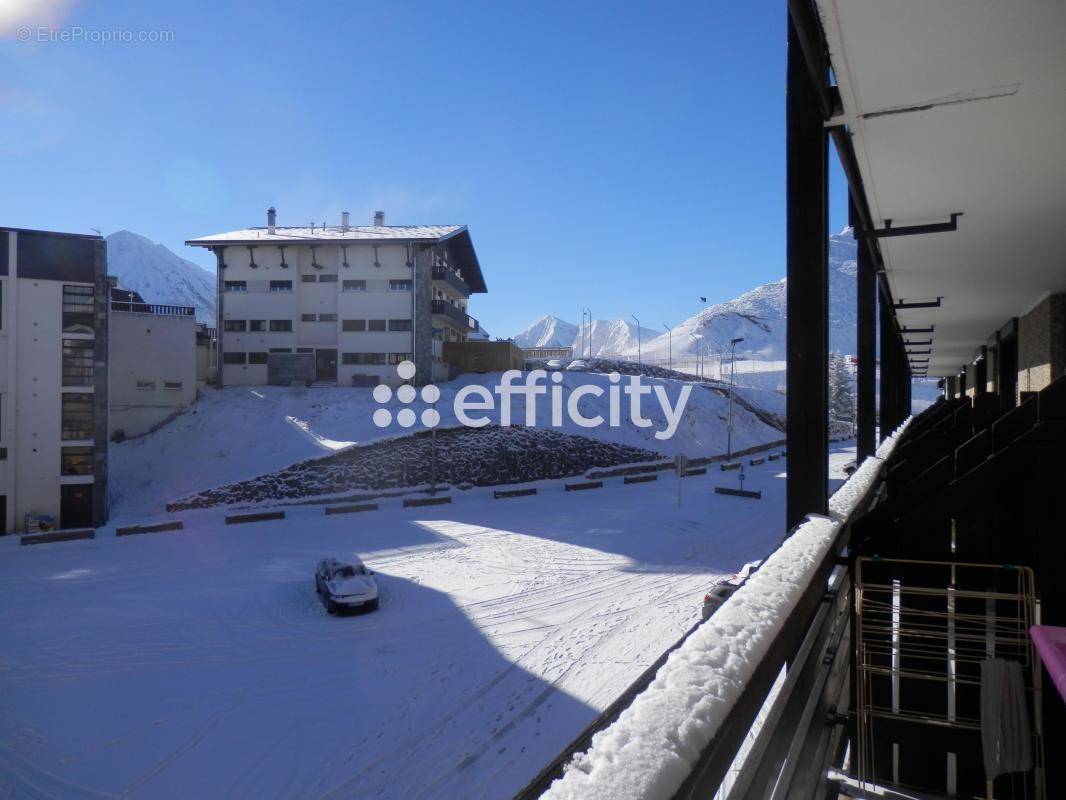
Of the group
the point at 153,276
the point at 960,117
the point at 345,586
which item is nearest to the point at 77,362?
the point at 345,586

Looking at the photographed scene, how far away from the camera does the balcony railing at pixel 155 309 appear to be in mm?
31625

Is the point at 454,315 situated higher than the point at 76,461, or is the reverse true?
the point at 454,315

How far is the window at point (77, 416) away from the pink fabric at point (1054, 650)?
2709cm

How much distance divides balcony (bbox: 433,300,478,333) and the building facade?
41.5 ft

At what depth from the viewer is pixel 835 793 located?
8.08 ft

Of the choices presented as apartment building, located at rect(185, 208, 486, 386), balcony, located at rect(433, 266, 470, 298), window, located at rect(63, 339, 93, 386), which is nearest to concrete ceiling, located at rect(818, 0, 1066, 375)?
window, located at rect(63, 339, 93, 386)

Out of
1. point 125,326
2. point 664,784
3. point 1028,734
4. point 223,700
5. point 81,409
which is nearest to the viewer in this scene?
point 664,784

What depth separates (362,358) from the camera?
3619 cm

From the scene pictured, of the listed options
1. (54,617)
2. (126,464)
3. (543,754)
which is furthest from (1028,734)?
(126,464)

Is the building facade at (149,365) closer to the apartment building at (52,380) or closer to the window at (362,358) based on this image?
the window at (362,358)

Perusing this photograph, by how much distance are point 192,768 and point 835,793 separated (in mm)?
8140

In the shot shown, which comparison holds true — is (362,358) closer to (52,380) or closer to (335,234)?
(335,234)

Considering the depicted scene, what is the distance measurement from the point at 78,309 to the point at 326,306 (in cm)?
1491

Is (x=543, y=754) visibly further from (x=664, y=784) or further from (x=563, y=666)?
(x=664, y=784)
